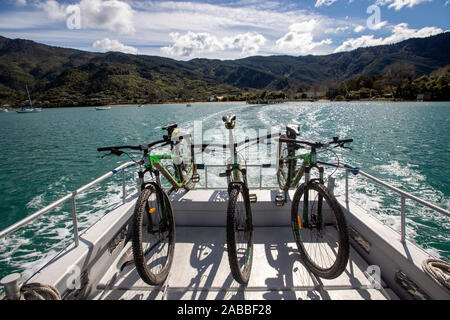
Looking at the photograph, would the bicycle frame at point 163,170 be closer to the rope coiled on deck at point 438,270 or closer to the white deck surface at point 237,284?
the white deck surface at point 237,284

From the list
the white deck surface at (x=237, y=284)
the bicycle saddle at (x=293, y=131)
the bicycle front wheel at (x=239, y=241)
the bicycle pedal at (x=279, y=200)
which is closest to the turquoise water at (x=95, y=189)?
the white deck surface at (x=237, y=284)

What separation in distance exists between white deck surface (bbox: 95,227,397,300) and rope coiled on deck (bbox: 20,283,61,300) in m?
0.72

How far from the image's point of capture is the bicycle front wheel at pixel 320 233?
7.59 feet

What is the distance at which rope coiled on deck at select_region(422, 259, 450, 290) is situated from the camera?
1.96 meters

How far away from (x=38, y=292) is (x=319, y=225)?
9.44ft

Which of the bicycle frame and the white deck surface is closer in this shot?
the white deck surface

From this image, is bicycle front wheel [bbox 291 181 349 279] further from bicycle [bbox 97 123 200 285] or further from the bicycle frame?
the bicycle frame

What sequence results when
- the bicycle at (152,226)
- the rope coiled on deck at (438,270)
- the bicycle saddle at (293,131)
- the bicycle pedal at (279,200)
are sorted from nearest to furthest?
the rope coiled on deck at (438,270) < the bicycle at (152,226) < the bicycle pedal at (279,200) < the bicycle saddle at (293,131)

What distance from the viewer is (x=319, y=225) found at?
3.01 metres

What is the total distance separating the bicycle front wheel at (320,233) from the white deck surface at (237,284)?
0.66ft

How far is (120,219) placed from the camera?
127 inches

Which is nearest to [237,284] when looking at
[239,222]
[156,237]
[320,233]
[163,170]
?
[239,222]

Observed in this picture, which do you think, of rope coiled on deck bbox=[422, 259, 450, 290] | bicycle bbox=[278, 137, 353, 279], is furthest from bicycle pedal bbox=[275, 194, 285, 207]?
rope coiled on deck bbox=[422, 259, 450, 290]
